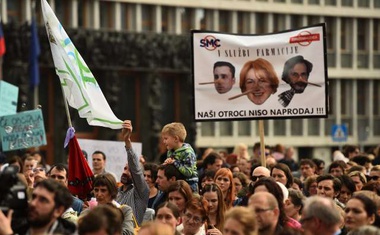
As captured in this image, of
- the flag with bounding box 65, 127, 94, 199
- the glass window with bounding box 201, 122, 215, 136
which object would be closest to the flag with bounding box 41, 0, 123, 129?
the flag with bounding box 65, 127, 94, 199

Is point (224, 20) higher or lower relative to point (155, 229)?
higher

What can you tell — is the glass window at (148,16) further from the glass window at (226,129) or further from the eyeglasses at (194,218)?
the eyeglasses at (194,218)

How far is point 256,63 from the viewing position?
1820cm

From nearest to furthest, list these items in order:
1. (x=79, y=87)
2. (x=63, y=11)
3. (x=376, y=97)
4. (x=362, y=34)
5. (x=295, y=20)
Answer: (x=79, y=87), (x=63, y=11), (x=295, y=20), (x=362, y=34), (x=376, y=97)

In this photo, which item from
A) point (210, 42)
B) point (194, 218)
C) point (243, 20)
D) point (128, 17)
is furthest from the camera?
point (243, 20)

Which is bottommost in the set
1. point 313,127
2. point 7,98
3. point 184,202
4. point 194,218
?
point 313,127

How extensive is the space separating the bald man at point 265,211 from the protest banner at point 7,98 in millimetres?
12169

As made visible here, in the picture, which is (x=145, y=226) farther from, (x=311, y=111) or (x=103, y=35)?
(x=103, y=35)

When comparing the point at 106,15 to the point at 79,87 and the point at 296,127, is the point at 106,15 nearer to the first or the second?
the point at 296,127

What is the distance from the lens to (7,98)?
2275 cm

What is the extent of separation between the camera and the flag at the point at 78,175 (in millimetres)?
14703

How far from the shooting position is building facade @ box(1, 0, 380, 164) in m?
54.7

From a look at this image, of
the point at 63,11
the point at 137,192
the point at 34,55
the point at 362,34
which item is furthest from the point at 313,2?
the point at 137,192

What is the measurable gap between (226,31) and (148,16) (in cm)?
422
